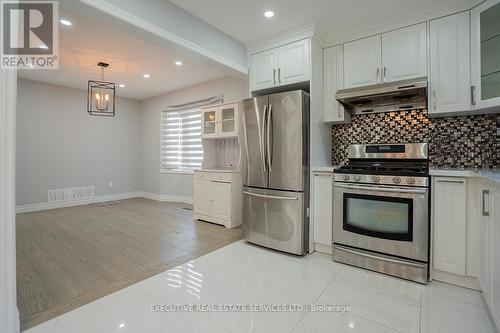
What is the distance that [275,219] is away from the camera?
2832 millimetres

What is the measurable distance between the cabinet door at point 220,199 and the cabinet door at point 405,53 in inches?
102

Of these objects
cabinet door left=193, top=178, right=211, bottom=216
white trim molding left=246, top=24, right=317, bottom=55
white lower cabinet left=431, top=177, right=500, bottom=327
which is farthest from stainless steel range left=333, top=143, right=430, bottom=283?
cabinet door left=193, top=178, right=211, bottom=216

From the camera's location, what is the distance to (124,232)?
Answer: 3527mm

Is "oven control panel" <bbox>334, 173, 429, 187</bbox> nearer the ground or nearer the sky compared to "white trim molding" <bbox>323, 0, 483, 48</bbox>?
nearer the ground

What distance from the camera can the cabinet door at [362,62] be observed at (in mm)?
2654

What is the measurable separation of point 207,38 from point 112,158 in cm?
467

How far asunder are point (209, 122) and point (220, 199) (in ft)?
4.79

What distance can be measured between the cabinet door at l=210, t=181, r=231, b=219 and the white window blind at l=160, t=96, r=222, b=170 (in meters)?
1.48

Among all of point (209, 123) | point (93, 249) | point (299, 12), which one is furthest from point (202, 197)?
point (299, 12)

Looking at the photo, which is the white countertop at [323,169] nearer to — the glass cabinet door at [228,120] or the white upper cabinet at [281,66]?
the white upper cabinet at [281,66]

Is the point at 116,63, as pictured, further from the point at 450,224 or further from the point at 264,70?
the point at 450,224

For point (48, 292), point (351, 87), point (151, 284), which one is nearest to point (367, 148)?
point (351, 87)

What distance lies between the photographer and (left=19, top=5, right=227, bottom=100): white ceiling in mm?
2961

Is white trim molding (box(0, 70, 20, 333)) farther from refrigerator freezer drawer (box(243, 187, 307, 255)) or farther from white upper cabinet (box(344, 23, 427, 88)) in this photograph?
white upper cabinet (box(344, 23, 427, 88))
